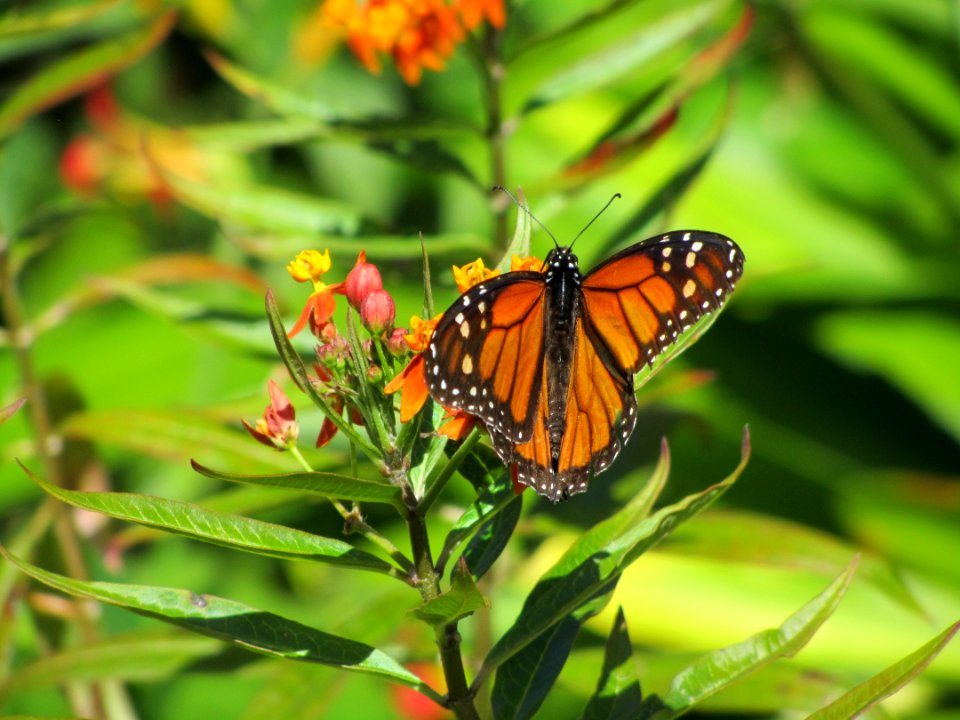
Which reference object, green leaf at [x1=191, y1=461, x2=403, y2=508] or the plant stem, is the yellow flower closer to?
green leaf at [x1=191, y1=461, x2=403, y2=508]

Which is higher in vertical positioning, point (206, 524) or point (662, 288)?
point (662, 288)

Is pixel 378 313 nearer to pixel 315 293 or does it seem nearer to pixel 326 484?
pixel 315 293

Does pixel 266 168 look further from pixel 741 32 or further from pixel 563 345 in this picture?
pixel 563 345

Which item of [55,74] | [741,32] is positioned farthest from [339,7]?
[741,32]

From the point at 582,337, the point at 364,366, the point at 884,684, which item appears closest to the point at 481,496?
the point at 364,366

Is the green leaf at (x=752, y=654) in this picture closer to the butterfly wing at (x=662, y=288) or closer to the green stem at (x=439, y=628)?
the green stem at (x=439, y=628)

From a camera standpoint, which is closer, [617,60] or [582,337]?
[582,337]
